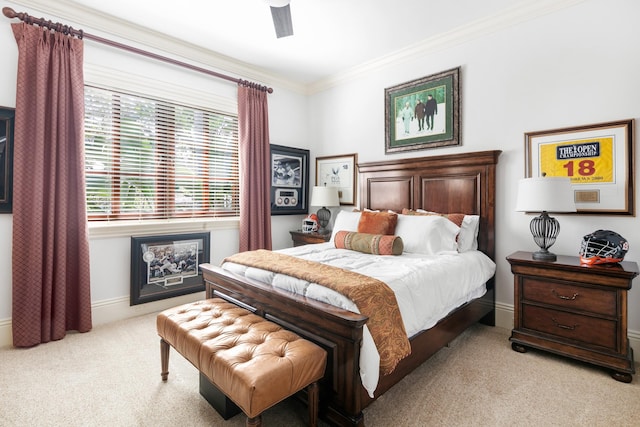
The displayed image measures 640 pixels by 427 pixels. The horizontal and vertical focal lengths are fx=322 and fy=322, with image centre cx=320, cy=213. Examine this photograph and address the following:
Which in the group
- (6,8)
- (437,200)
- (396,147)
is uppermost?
(6,8)

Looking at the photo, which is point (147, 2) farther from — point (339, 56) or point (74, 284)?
point (74, 284)

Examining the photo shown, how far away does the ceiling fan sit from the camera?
1966mm

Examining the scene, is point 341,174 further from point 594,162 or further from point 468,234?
point 594,162

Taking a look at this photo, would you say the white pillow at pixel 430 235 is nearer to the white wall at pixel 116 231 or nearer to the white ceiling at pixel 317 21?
the white ceiling at pixel 317 21

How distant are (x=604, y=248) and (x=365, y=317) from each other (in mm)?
1882

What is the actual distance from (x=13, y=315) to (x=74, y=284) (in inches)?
16.7

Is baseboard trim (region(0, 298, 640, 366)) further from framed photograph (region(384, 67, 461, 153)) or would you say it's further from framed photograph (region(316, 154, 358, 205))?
framed photograph (region(316, 154, 358, 205))

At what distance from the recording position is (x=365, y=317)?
1.49 meters

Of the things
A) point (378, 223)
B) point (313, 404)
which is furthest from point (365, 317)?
point (378, 223)

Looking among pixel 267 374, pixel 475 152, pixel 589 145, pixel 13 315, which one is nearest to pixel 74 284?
pixel 13 315

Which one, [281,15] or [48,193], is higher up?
[281,15]

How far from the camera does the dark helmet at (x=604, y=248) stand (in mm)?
2156

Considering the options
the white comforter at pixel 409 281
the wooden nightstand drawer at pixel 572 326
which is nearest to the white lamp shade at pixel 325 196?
the white comforter at pixel 409 281

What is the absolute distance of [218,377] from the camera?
4.79 feet
